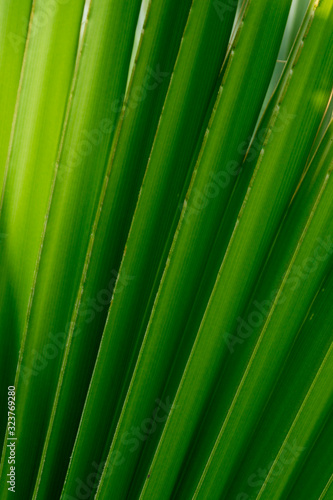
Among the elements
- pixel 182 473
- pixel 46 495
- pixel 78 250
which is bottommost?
pixel 46 495

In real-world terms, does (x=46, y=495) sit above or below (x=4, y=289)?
below

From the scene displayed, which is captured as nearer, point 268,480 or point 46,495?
point 268,480

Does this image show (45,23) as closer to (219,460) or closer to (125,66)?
(125,66)

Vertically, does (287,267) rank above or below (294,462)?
above

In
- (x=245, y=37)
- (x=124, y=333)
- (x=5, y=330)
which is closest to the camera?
(x=245, y=37)

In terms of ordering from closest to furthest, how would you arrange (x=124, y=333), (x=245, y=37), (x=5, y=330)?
(x=245, y=37)
(x=124, y=333)
(x=5, y=330)

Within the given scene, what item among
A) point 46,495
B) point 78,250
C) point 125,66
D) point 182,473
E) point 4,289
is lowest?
point 46,495

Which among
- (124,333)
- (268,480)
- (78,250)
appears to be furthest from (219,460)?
(78,250)

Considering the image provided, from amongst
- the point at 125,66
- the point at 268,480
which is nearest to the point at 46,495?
the point at 268,480

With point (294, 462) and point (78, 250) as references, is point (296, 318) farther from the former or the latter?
point (78, 250)
